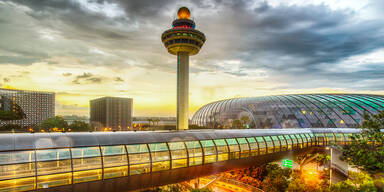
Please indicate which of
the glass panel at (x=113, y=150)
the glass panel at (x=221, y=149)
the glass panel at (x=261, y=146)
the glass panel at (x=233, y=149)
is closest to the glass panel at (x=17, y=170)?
the glass panel at (x=113, y=150)

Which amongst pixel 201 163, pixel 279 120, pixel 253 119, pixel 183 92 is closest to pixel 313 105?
pixel 279 120

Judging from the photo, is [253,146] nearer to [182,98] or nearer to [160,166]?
[160,166]

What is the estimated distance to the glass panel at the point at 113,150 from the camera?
931 inches

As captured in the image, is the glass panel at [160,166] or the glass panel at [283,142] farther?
the glass panel at [283,142]

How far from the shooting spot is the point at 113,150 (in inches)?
953

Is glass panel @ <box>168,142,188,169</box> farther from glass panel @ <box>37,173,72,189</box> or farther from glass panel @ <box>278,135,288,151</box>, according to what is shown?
glass panel @ <box>278,135,288,151</box>

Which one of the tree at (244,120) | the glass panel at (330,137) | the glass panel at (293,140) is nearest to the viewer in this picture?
the glass panel at (293,140)

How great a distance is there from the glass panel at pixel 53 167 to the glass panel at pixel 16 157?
953 mm

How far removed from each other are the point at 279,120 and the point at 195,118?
55.4 meters

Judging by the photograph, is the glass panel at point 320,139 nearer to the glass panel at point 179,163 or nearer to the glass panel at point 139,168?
the glass panel at point 179,163

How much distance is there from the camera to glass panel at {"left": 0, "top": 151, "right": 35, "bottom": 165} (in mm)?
18975

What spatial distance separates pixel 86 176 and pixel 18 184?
17.5 ft

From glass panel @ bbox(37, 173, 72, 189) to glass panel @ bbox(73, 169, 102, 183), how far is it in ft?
1.77

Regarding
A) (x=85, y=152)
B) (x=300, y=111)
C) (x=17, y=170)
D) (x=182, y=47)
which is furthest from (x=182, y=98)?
(x=17, y=170)
